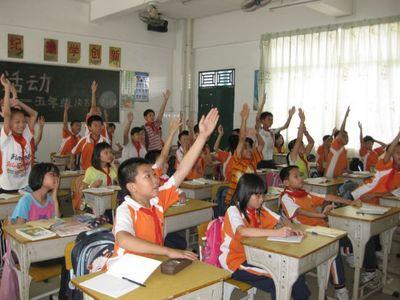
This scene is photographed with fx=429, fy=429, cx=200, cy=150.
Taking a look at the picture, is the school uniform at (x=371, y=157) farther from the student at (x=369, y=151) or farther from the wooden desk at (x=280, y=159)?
the wooden desk at (x=280, y=159)

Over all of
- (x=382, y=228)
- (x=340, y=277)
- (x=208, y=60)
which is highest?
(x=208, y=60)

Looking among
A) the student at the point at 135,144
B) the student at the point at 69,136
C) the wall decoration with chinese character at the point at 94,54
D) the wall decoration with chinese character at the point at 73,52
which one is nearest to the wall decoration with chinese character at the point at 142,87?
the wall decoration with chinese character at the point at 94,54

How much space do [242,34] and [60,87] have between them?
12.2ft

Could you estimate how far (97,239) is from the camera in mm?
2236

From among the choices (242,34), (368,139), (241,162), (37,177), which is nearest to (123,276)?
(37,177)

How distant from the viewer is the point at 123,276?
181 centimetres

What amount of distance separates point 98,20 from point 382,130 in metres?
5.42

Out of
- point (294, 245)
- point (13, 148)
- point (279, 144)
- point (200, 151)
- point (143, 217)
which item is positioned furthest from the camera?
point (279, 144)

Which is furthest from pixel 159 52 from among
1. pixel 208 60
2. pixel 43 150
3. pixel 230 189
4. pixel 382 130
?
pixel 230 189

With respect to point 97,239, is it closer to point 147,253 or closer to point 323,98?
point 147,253

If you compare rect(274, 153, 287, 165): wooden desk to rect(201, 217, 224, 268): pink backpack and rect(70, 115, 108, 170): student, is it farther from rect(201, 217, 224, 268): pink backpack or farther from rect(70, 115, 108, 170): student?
rect(201, 217, 224, 268): pink backpack

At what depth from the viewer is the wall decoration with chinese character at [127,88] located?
346 inches

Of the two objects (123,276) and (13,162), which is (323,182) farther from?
(123,276)

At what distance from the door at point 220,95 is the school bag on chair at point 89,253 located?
22.5ft
